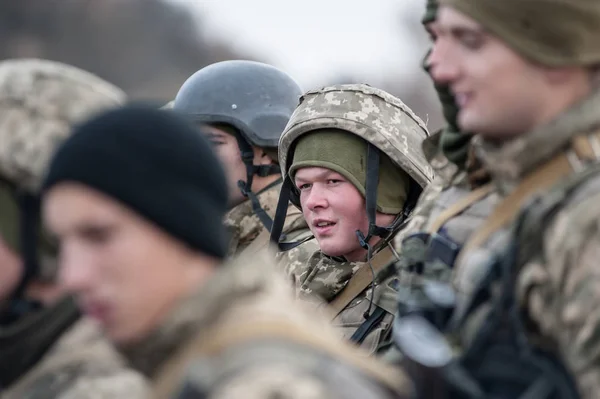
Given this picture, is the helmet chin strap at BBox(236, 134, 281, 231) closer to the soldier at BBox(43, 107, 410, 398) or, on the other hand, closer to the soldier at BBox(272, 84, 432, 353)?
the soldier at BBox(272, 84, 432, 353)

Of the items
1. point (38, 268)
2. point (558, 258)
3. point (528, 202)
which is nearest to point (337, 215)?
point (38, 268)

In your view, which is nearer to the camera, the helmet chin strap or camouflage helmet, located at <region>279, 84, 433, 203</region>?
camouflage helmet, located at <region>279, 84, 433, 203</region>

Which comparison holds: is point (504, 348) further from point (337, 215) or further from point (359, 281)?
point (337, 215)

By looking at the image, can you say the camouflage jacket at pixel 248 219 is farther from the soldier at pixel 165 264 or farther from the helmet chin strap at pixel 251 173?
the soldier at pixel 165 264

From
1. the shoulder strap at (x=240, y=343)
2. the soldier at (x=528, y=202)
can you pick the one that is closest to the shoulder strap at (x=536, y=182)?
the soldier at (x=528, y=202)

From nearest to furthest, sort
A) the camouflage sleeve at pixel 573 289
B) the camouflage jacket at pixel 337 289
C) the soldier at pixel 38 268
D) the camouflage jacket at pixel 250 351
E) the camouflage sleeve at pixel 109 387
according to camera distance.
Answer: the camouflage jacket at pixel 250 351
the camouflage sleeve at pixel 573 289
the camouflage sleeve at pixel 109 387
the soldier at pixel 38 268
the camouflage jacket at pixel 337 289

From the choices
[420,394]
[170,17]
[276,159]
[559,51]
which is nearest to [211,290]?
[420,394]

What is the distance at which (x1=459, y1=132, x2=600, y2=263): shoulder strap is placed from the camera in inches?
148

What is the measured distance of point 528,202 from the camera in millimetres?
3578

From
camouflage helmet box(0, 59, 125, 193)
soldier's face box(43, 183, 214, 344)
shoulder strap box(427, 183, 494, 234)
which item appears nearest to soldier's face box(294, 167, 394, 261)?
shoulder strap box(427, 183, 494, 234)

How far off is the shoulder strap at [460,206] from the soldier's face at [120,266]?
1.22 m

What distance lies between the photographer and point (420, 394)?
353 centimetres

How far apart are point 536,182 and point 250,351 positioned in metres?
1.24

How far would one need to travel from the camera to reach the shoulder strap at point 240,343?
302 centimetres
